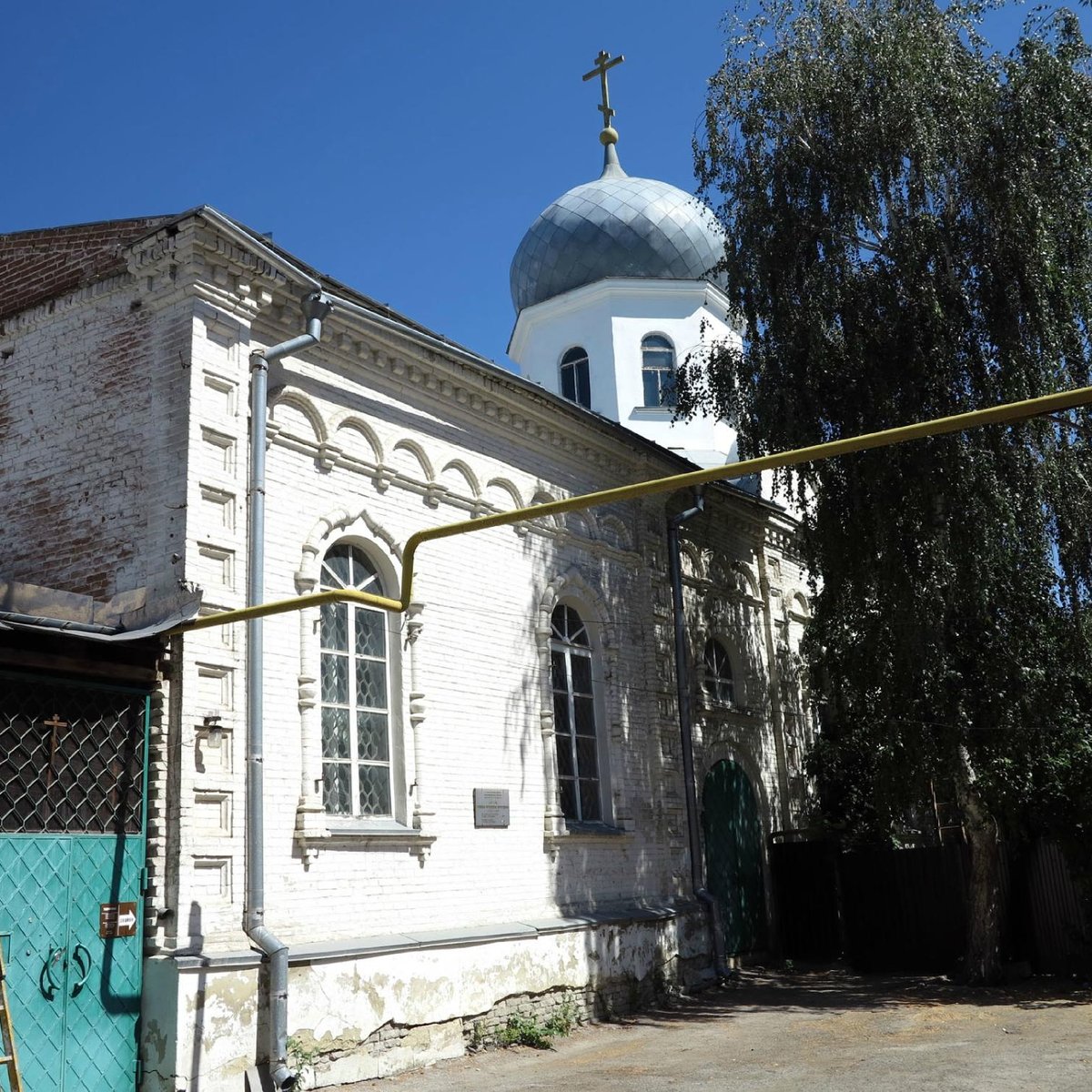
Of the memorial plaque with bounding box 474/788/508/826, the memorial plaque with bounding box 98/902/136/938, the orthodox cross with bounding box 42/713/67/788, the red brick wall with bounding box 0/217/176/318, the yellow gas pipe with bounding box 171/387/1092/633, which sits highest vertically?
the red brick wall with bounding box 0/217/176/318

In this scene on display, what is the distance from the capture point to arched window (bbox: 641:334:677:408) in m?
19.0

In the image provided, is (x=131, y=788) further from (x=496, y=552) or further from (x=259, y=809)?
(x=496, y=552)

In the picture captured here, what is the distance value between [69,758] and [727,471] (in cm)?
466

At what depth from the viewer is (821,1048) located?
9625mm

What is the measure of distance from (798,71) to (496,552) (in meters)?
5.94

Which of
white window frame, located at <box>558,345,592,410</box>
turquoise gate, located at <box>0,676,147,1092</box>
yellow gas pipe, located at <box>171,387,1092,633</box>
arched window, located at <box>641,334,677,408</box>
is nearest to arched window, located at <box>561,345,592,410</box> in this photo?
white window frame, located at <box>558,345,592,410</box>

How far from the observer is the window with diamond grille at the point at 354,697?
9.55 m

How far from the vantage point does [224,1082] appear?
784 cm

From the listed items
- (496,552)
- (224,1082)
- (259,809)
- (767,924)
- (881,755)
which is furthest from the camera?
(767,924)

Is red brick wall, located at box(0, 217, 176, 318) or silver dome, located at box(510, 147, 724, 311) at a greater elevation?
silver dome, located at box(510, 147, 724, 311)

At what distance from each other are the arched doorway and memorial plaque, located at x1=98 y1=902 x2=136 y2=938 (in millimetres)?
7579

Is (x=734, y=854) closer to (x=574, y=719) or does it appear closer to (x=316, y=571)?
(x=574, y=719)

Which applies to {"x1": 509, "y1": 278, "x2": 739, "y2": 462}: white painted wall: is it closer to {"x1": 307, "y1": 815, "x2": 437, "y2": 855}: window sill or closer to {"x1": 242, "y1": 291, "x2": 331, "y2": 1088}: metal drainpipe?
{"x1": 242, "y1": 291, "x2": 331, "y2": 1088}: metal drainpipe

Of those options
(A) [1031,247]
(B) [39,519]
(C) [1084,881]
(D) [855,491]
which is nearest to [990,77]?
(A) [1031,247]
